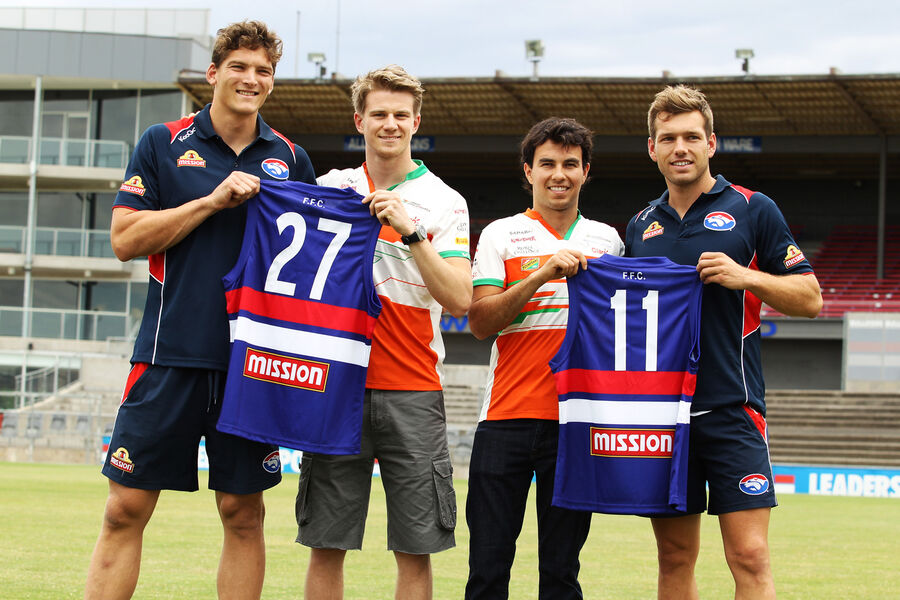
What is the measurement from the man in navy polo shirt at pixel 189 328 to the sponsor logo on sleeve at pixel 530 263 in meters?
1.16

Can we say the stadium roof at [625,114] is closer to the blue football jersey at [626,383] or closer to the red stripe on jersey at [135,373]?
the blue football jersey at [626,383]

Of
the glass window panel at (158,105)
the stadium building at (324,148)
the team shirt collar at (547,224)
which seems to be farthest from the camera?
the glass window panel at (158,105)

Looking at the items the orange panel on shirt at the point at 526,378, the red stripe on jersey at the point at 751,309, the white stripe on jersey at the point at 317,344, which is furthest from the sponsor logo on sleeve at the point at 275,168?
the red stripe on jersey at the point at 751,309

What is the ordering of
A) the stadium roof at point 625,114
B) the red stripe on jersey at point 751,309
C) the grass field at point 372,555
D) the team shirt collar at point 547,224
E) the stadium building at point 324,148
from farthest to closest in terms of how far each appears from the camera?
the stadium building at point 324,148 < the stadium roof at point 625,114 < the grass field at point 372,555 < the team shirt collar at point 547,224 < the red stripe on jersey at point 751,309

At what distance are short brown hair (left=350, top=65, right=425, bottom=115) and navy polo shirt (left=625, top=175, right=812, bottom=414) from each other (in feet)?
4.28

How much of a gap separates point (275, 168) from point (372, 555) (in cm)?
480

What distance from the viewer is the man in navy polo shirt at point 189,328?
3.90m

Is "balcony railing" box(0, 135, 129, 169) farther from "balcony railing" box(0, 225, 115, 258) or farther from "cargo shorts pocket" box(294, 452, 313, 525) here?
"cargo shorts pocket" box(294, 452, 313, 525)

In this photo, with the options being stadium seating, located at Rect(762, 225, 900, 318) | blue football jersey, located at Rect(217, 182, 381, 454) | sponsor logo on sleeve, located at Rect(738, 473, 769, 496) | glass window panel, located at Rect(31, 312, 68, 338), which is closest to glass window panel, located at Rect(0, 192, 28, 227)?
glass window panel, located at Rect(31, 312, 68, 338)

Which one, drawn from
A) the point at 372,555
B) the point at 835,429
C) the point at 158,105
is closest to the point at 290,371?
the point at 372,555

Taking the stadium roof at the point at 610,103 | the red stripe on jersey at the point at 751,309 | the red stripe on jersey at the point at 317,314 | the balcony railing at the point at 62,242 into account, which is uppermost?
the stadium roof at the point at 610,103

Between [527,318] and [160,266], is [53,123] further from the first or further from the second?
[527,318]

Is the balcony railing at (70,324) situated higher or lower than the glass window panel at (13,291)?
lower

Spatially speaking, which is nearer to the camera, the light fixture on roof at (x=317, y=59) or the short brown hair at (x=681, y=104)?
the short brown hair at (x=681, y=104)
